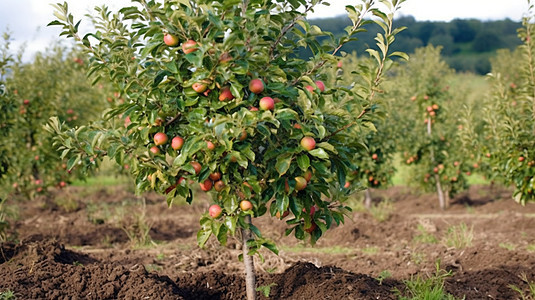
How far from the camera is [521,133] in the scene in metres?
7.66

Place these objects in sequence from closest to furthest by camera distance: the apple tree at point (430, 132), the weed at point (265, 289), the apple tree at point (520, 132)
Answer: the weed at point (265, 289) < the apple tree at point (520, 132) < the apple tree at point (430, 132)

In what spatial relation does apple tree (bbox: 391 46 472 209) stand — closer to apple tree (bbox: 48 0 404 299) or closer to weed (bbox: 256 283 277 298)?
weed (bbox: 256 283 277 298)

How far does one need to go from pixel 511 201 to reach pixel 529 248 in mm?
6429

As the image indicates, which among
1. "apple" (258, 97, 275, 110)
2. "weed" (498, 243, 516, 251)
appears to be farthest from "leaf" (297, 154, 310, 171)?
"weed" (498, 243, 516, 251)

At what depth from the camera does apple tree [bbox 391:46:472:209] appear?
12.8 meters

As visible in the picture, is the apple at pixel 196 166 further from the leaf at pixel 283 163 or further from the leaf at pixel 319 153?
the leaf at pixel 319 153

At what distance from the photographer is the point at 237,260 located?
6.35 m

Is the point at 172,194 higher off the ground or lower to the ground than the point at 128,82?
lower

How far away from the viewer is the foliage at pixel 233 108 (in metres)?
3.11

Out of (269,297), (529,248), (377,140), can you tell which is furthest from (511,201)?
(269,297)

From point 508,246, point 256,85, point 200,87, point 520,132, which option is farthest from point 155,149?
point 508,246

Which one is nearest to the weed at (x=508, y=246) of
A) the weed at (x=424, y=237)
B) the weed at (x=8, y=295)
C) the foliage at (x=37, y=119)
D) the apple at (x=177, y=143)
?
the weed at (x=424, y=237)

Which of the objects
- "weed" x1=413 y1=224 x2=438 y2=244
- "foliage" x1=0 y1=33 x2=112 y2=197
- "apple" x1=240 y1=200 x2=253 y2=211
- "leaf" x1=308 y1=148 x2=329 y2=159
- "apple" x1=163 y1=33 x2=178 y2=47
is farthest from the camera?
"foliage" x1=0 y1=33 x2=112 y2=197

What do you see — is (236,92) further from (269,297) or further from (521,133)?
(521,133)
